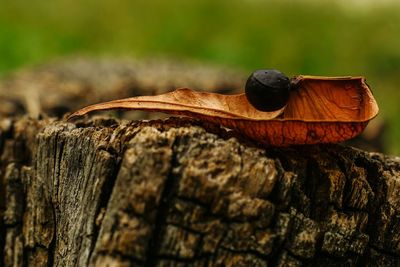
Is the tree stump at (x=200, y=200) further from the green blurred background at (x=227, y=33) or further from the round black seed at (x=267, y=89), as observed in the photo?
the green blurred background at (x=227, y=33)

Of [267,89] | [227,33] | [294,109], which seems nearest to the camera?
[267,89]

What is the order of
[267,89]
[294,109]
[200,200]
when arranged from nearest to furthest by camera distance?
[200,200]
[267,89]
[294,109]

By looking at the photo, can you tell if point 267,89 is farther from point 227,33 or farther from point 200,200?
point 227,33

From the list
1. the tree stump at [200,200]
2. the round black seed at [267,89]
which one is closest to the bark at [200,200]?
the tree stump at [200,200]

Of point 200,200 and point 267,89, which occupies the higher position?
point 267,89

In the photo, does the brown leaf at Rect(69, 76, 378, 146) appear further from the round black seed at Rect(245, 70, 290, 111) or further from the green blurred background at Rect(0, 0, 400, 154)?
the green blurred background at Rect(0, 0, 400, 154)

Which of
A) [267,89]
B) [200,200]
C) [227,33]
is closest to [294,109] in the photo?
[267,89]

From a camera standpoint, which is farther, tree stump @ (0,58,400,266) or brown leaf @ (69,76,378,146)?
brown leaf @ (69,76,378,146)

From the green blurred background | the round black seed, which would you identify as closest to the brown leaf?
the round black seed
